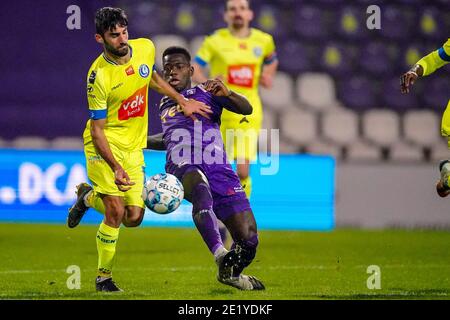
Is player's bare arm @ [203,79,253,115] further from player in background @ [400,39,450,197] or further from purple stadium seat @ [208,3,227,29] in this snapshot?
purple stadium seat @ [208,3,227,29]

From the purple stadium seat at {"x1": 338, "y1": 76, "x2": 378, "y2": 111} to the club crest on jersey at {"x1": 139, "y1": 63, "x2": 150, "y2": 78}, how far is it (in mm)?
7646

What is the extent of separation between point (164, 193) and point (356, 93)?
26.6ft

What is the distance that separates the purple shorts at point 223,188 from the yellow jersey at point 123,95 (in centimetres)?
41

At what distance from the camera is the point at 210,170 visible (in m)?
7.20

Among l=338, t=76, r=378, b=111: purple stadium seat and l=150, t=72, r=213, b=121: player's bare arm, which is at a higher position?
l=338, t=76, r=378, b=111: purple stadium seat

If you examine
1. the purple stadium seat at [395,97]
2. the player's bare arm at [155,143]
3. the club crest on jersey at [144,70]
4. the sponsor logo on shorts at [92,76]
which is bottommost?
the player's bare arm at [155,143]

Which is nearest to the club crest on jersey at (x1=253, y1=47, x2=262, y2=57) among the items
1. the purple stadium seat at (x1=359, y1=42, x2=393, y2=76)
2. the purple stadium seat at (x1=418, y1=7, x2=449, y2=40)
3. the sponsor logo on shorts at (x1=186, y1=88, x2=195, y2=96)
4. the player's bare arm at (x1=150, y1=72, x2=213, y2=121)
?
the sponsor logo on shorts at (x1=186, y1=88, x2=195, y2=96)

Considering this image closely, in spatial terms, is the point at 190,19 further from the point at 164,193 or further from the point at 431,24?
the point at 164,193

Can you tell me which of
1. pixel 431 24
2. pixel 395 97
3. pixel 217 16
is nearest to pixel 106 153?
pixel 217 16

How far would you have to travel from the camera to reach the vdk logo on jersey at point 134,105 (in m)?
7.05

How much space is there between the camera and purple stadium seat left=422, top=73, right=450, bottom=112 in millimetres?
14531

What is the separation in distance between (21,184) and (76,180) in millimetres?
649

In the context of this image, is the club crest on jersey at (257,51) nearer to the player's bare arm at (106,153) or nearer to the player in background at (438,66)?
the player in background at (438,66)

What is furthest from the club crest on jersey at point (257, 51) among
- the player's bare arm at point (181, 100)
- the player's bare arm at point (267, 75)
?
the player's bare arm at point (181, 100)
